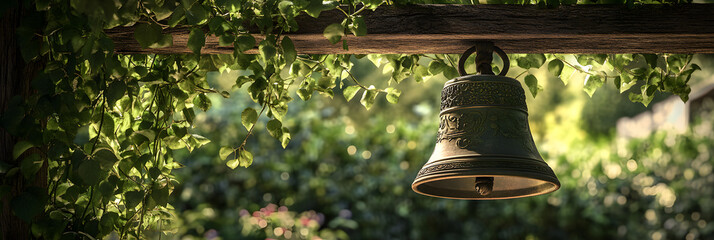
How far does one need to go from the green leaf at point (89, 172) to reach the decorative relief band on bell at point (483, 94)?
2.37 feet

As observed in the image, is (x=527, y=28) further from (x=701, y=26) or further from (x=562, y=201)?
(x=562, y=201)

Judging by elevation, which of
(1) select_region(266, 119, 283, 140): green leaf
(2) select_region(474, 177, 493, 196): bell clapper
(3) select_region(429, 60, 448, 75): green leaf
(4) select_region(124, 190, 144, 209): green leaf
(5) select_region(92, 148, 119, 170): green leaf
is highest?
(3) select_region(429, 60, 448, 75): green leaf

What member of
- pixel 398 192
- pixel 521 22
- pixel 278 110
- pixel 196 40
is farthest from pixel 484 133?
pixel 398 192

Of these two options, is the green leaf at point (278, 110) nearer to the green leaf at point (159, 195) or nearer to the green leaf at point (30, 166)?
the green leaf at point (159, 195)

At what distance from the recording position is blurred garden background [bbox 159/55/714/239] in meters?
4.20

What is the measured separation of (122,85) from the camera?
1314 millimetres

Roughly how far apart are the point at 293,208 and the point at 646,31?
3.26m

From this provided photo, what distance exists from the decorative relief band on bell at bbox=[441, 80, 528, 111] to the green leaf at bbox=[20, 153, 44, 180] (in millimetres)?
810

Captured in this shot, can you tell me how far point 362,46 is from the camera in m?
1.53

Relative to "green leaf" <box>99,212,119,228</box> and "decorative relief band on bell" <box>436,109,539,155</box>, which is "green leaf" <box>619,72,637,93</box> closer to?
"decorative relief band on bell" <box>436,109,539,155</box>

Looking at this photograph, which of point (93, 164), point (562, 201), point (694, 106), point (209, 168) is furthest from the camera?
point (694, 106)

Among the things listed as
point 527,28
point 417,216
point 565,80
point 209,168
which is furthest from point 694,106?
point 527,28

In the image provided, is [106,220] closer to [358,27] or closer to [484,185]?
[358,27]

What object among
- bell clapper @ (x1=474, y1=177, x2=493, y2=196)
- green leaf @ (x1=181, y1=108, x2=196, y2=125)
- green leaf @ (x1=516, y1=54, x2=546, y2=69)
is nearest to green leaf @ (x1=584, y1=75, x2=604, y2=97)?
green leaf @ (x1=516, y1=54, x2=546, y2=69)
